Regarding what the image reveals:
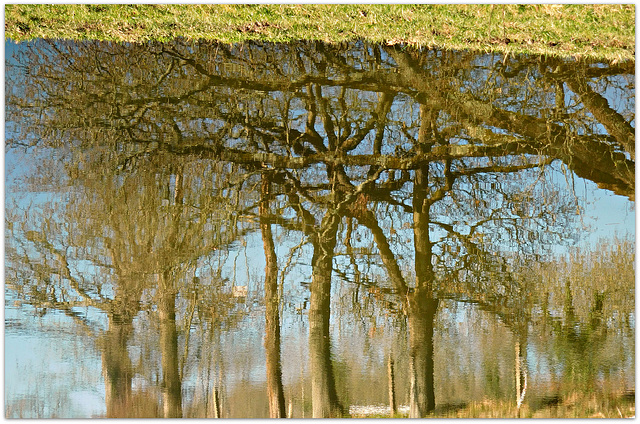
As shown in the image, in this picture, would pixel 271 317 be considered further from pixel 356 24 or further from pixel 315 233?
pixel 356 24

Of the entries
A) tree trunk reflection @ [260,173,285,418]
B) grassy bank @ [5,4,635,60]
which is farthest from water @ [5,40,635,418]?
grassy bank @ [5,4,635,60]

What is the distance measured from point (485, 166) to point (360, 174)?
711 millimetres

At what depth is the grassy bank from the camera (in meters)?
3.71

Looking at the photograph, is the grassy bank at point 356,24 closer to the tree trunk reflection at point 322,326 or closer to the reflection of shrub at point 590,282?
the reflection of shrub at point 590,282

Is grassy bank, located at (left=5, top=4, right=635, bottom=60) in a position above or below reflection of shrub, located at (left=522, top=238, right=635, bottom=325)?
above

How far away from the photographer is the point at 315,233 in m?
2.87

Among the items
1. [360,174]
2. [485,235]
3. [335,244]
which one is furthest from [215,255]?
[485,235]

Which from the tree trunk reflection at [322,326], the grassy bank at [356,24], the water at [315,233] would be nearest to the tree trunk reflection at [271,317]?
the water at [315,233]

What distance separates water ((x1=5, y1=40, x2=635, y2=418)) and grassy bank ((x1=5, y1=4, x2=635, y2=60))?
0.16 meters

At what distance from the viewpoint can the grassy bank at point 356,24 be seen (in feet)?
12.2

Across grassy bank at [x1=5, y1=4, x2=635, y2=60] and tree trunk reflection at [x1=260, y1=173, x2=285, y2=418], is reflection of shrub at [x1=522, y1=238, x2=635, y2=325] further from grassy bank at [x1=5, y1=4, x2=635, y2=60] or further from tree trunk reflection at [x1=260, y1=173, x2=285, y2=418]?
grassy bank at [x1=5, y1=4, x2=635, y2=60]

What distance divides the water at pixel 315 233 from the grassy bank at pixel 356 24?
0.16 metres

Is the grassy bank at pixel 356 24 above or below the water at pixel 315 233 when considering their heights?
above

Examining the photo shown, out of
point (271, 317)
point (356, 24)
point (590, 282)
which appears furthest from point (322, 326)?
point (356, 24)
